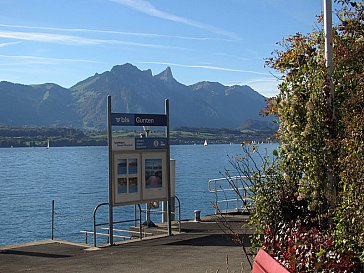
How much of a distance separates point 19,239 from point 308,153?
26.2m

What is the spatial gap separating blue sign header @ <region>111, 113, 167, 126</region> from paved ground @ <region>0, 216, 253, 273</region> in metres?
2.87

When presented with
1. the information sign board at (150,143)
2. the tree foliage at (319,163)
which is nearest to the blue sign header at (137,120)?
the information sign board at (150,143)

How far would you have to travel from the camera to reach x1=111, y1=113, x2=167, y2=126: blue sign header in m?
15.0

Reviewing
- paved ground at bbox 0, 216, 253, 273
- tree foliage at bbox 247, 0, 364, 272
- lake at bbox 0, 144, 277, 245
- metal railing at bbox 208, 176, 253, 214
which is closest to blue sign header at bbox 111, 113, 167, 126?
metal railing at bbox 208, 176, 253, 214

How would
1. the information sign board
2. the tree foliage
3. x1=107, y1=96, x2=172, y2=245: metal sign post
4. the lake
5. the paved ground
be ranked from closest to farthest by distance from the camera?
the tree foliage → the paved ground → x1=107, y1=96, x2=172, y2=245: metal sign post → the information sign board → the lake

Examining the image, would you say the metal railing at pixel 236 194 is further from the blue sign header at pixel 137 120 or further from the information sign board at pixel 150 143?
the blue sign header at pixel 137 120

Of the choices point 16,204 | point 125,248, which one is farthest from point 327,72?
point 16,204

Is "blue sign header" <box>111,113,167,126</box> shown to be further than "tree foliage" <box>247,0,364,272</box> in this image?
Yes

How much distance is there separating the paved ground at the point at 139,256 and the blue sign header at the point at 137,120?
9.42 ft

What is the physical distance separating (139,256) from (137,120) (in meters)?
3.92

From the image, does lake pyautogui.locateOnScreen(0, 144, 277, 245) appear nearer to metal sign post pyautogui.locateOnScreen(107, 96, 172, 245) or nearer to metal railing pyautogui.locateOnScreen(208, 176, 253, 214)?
metal sign post pyautogui.locateOnScreen(107, 96, 172, 245)

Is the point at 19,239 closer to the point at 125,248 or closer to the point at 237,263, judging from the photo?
the point at 125,248

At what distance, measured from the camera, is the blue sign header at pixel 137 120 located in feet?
49.2

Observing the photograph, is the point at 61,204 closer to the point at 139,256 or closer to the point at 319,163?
the point at 139,256
